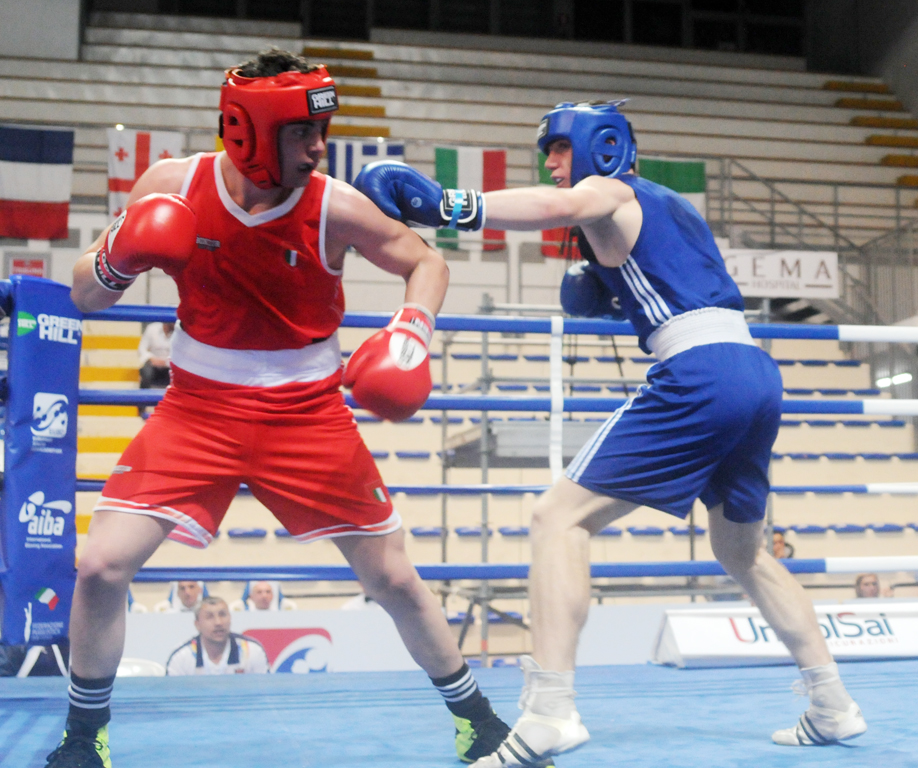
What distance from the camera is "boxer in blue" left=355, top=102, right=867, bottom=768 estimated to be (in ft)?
6.16

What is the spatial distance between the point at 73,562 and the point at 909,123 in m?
13.2

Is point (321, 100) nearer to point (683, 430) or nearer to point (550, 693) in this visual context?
point (683, 430)

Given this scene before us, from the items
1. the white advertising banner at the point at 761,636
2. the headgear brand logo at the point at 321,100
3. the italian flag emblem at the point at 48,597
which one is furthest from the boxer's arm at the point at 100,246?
the white advertising banner at the point at 761,636

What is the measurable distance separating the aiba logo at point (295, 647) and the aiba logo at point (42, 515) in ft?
7.54

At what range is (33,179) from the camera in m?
9.44

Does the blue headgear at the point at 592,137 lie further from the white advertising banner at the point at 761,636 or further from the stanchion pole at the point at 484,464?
the stanchion pole at the point at 484,464

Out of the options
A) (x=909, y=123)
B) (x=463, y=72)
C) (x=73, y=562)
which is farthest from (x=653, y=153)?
(x=73, y=562)

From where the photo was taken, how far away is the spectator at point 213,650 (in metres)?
4.41

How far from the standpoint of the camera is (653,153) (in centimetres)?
1137

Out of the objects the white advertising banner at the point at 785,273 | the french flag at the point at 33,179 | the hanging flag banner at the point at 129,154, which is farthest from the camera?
the french flag at the point at 33,179

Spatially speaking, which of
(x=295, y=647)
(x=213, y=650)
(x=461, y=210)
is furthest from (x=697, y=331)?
(x=295, y=647)

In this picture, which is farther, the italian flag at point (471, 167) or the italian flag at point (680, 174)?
the italian flag at point (680, 174)

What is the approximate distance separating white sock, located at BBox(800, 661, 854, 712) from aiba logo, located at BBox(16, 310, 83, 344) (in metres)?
2.03

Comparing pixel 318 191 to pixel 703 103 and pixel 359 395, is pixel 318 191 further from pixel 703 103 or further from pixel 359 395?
pixel 703 103
